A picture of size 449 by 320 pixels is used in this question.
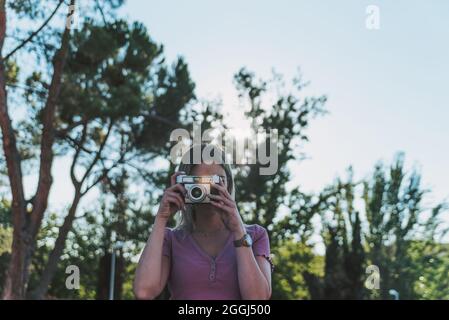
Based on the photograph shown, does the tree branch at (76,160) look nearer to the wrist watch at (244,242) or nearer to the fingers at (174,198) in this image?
the fingers at (174,198)

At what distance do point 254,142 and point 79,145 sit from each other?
6.75 metres

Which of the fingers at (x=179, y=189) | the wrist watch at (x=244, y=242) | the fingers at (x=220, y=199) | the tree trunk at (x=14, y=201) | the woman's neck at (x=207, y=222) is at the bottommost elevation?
the wrist watch at (x=244, y=242)

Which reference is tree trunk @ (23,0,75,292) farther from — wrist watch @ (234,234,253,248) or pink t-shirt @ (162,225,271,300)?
wrist watch @ (234,234,253,248)

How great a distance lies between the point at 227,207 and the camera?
193 cm

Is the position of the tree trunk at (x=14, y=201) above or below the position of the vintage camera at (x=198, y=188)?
above

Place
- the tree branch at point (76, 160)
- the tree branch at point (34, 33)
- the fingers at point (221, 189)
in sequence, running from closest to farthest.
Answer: the fingers at point (221, 189) < the tree branch at point (34, 33) < the tree branch at point (76, 160)

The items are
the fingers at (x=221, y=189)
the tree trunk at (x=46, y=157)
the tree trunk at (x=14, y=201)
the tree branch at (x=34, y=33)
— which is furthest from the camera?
the tree branch at (x=34, y=33)

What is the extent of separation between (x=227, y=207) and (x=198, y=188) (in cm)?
10

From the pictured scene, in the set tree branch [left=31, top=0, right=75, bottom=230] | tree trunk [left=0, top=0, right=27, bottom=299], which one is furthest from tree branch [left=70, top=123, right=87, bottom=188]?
tree trunk [left=0, top=0, right=27, bottom=299]

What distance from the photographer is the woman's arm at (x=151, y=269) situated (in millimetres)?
1860

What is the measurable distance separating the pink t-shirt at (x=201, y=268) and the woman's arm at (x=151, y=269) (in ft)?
0.18

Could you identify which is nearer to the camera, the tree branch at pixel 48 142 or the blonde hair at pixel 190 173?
the blonde hair at pixel 190 173

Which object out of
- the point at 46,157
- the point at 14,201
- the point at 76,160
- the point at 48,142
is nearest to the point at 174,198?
the point at 14,201

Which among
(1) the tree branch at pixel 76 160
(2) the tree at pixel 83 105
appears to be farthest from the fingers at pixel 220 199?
(1) the tree branch at pixel 76 160
